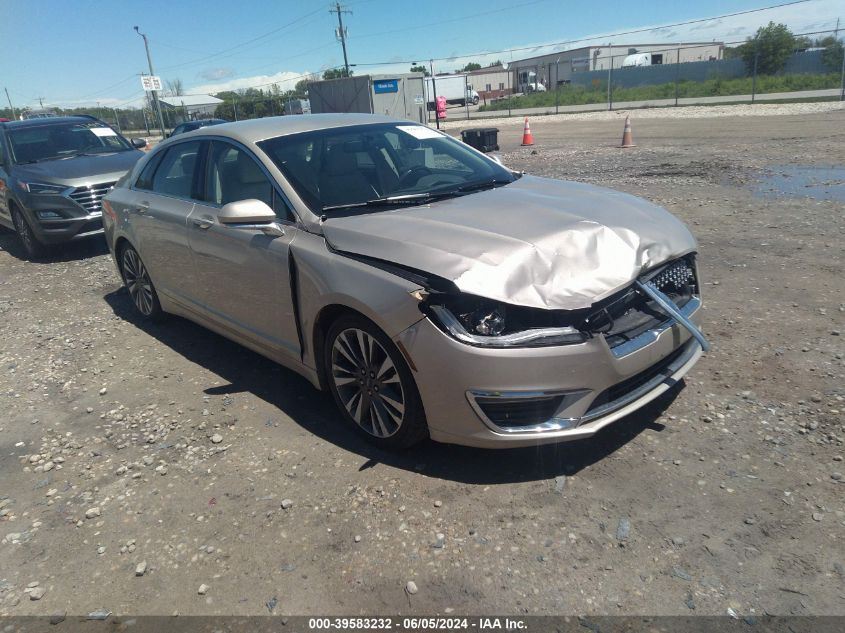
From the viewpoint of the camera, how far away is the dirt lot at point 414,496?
249cm

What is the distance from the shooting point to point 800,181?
9562 mm

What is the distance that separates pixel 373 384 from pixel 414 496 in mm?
627

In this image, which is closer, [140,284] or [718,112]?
[140,284]

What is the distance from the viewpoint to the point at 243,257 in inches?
157

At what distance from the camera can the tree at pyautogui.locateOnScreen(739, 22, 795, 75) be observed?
3259 centimetres

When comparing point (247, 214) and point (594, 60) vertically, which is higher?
point (594, 60)

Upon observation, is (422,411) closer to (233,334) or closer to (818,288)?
(233,334)

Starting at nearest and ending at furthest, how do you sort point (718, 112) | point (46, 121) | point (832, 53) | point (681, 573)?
1. point (681, 573)
2. point (46, 121)
3. point (718, 112)
4. point (832, 53)

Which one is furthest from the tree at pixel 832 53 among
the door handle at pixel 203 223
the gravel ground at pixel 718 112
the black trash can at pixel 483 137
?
the door handle at pixel 203 223

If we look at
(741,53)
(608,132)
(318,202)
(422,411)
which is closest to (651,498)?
(422,411)

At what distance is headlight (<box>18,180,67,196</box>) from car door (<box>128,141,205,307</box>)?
153 inches

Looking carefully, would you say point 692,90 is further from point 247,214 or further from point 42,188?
point 247,214

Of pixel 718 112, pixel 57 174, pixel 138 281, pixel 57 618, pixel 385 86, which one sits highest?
pixel 385 86

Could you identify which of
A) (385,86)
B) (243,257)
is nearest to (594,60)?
(385,86)
